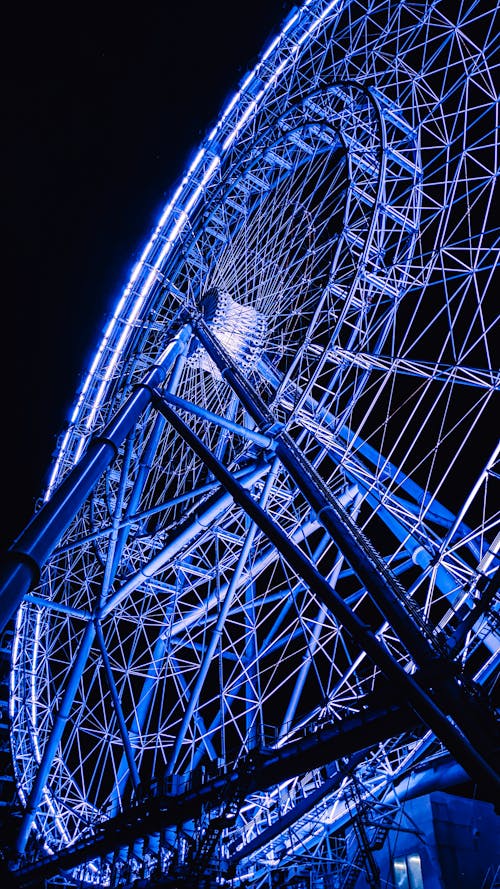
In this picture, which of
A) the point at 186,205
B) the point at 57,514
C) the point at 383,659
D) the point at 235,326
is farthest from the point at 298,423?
the point at 383,659

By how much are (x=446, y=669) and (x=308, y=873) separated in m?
→ 15.4

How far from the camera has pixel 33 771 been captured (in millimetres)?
26812

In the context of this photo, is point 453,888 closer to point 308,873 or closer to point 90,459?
point 308,873

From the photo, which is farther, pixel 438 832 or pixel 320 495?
pixel 438 832

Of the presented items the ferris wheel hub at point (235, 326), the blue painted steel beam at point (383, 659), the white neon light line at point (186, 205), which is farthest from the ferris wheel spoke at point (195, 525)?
the white neon light line at point (186, 205)

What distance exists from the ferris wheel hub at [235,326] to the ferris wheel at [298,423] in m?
0.09

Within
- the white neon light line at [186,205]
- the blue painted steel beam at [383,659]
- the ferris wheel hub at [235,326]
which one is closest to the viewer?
the blue painted steel beam at [383,659]

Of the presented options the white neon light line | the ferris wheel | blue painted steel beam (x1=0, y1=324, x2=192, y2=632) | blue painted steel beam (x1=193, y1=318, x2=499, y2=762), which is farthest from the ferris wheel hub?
blue painted steel beam (x1=193, y1=318, x2=499, y2=762)

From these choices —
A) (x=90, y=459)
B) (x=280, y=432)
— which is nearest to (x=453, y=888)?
(x=280, y=432)

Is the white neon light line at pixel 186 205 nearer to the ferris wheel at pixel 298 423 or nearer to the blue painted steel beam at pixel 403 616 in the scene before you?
the ferris wheel at pixel 298 423

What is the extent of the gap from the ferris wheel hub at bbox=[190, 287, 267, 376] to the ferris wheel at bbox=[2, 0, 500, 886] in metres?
0.09

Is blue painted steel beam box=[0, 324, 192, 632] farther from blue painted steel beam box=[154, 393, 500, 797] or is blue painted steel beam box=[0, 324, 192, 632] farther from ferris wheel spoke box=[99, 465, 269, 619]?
ferris wheel spoke box=[99, 465, 269, 619]

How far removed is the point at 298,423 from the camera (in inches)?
708

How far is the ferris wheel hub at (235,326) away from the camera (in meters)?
20.8
